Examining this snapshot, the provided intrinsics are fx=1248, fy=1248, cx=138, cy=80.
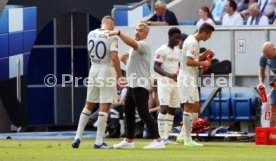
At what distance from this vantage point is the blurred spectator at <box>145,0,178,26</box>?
28.2 metres

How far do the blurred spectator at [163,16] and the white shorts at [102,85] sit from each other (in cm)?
709

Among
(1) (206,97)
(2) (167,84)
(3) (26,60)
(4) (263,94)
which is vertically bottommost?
(1) (206,97)

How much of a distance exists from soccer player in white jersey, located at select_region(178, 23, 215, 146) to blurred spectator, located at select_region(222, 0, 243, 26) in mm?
5562

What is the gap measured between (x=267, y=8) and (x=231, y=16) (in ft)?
3.03

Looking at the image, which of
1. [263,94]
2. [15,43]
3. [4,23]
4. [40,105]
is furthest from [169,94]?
[40,105]

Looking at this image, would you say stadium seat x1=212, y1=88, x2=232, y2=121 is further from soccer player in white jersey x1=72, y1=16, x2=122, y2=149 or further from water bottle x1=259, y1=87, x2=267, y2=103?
soccer player in white jersey x1=72, y1=16, x2=122, y2=149

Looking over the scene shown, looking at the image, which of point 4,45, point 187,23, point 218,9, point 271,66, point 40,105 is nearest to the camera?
point 271,66

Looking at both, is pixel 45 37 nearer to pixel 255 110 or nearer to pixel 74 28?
pixel 74 28

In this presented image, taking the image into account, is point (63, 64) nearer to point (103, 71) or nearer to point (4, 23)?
point (4, 23)

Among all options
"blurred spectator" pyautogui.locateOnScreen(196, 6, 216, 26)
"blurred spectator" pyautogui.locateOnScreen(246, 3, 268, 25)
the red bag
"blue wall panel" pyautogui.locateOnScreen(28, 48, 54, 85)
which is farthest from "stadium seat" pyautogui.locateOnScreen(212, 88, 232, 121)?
"blue wall panel" pyautogui.locateOnScreen(28, 48, 54, 85)

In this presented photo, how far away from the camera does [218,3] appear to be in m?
30.1

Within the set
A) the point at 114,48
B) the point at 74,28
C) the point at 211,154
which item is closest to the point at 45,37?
the point at 74,28

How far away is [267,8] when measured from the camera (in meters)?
28.2

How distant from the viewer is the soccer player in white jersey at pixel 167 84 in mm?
23719
